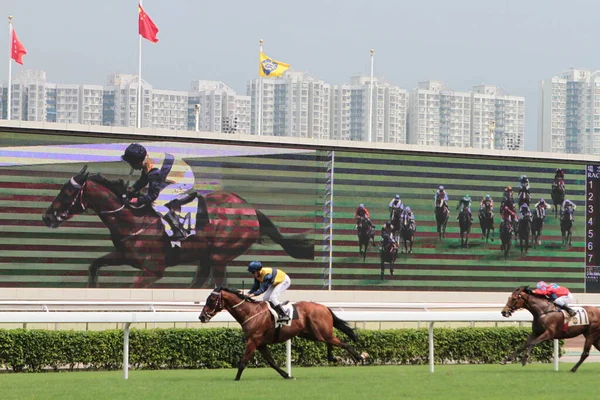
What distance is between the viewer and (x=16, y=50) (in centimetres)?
2405

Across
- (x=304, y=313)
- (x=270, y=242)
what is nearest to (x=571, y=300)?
(x=304, y=313)

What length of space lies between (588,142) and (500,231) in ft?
145

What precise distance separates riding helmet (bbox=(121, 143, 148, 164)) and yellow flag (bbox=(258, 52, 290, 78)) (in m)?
4.09

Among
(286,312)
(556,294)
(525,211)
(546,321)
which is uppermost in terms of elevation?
(525,211)

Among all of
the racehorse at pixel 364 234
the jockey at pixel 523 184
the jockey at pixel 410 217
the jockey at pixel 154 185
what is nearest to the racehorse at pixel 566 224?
the jockey at pixel 523 184

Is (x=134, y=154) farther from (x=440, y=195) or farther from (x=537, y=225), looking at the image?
(x=537, y=225)

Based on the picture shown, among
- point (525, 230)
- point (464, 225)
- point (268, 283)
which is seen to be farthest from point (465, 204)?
point (268, 283)

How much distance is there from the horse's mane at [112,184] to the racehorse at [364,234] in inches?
206

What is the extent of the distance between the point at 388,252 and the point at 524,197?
3602 mm

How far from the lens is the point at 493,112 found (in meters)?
67.9

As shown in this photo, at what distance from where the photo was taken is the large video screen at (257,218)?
71.9 ft

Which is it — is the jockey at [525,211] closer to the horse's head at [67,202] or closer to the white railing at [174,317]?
the horse's head at [67,202]

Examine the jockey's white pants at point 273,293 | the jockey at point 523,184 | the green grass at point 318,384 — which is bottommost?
the green grass at point 318,384

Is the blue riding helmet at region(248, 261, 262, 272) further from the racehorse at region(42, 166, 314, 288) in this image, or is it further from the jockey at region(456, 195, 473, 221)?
the jockey at region(456, 195, 473, 221)
